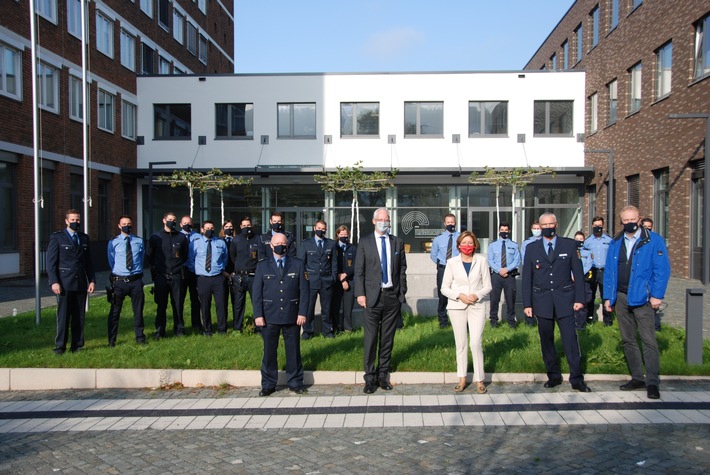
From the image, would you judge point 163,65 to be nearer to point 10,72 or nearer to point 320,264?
point 10,72

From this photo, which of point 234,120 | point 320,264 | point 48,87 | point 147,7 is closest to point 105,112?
point 48,87

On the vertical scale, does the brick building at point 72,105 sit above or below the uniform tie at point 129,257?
above

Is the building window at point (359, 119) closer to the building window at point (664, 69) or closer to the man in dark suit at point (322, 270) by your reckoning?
the building window at point (664, 69)

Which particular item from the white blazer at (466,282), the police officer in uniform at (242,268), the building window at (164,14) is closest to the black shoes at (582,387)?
the white blazer at (466,282)

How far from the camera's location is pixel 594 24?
2772 centimetres

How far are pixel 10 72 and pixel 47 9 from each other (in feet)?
10.2

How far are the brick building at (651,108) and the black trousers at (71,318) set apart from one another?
53.7 feet

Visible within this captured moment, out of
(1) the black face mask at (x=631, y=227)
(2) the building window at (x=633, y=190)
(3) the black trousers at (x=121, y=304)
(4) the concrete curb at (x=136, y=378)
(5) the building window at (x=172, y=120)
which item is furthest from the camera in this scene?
(5) the building window at (x=172, y=120)

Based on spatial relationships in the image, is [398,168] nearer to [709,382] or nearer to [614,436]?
[709,382]

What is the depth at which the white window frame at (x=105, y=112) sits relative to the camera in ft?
82.1

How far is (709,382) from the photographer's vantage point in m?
7.45

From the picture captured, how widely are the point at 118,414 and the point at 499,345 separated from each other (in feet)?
17.0

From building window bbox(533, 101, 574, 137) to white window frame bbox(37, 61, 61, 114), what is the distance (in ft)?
62.4

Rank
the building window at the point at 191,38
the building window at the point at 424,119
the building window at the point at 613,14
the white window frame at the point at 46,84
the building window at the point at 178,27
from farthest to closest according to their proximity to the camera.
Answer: the building window at the point at 191,38, the building window at the point at 178,27, the building window at the point at 424,119, the building window at the point at 613,14, the white window frame at the point at 46,84
